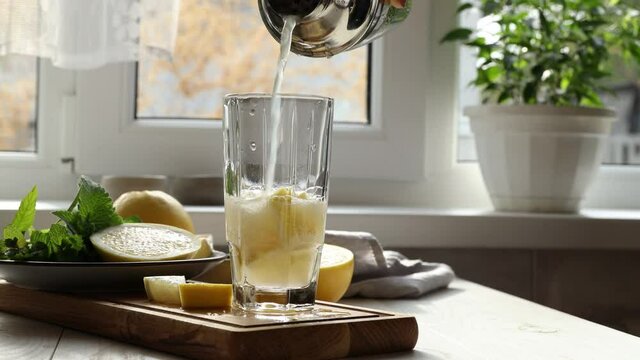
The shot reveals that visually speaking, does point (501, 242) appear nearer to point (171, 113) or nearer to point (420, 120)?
point (420, 120)

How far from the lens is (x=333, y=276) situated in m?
0.97

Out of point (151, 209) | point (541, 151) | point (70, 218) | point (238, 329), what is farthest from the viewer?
point (541, 151)

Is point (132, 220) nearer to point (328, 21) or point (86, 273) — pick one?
point (86, 273)

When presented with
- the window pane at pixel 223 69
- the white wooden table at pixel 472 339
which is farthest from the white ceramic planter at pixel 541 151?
the white wooden table at pixel 472 339

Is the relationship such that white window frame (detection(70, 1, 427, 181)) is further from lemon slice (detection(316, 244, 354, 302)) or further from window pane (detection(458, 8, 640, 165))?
lemon slice (detection(316, 244, 354, 302))

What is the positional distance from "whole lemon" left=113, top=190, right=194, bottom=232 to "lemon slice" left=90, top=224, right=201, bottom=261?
0.12 meters

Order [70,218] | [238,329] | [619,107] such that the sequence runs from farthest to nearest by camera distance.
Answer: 1. [619,107]
2. [70,218]
3. [238,329]

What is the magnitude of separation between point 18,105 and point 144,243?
1.03 meters

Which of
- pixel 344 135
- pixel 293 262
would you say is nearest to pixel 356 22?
pixel 293 262

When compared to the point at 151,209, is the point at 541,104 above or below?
above

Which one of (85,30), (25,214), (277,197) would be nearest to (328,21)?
(277,197)

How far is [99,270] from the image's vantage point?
2.72ft

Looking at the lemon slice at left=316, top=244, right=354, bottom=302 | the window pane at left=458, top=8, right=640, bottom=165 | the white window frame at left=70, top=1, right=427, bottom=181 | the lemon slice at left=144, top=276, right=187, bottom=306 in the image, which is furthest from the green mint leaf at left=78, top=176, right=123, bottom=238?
the window pane at left=458, top=8, right=640, bottom=165

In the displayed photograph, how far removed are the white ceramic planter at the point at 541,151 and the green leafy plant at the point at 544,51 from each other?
60 millimetres
